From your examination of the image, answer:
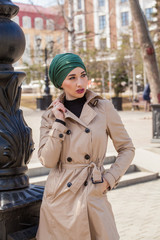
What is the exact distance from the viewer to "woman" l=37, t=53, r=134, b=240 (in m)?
2.44

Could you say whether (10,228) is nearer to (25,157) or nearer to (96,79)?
(25,157)

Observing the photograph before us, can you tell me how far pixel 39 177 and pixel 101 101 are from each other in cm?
454

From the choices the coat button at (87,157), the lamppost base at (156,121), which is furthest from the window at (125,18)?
the coat button at (87,157)

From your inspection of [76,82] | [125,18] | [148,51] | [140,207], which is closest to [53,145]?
[76,82]

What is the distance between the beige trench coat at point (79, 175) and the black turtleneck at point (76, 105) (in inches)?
2.8

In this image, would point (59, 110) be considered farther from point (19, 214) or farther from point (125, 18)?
point (125, 18)

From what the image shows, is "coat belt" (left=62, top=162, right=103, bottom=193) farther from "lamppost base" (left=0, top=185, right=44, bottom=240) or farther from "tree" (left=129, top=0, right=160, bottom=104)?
"tree" (left=129, top=0, right=160, bottom=104)

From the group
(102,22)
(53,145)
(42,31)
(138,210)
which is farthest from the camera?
(102,22)

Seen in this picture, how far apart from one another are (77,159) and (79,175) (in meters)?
0.11

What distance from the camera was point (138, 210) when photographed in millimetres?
5602

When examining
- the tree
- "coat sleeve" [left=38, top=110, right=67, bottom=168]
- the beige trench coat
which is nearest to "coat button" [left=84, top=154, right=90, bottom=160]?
the beige trench coat

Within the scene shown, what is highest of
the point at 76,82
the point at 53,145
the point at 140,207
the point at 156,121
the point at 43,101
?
the point at 76,82

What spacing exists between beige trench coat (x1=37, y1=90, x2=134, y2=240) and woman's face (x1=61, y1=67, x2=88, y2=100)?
9 centimetres

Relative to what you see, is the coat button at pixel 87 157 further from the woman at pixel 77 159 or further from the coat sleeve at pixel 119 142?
the coat sleeve at pixel 119 142
